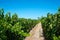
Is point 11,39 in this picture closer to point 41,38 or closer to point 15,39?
point 15,39

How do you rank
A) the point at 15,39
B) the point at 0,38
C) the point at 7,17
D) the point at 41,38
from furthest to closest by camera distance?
the point at 41,38, the point at 7,17, the point at 15,39, the point at 0,38

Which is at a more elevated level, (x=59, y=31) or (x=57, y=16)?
(x=57, y=16)

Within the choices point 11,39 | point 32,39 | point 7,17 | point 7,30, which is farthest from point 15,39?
point 32,39

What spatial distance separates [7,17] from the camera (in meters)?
10.6

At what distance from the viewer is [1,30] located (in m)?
8.48

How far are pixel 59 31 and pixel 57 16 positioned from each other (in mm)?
1814

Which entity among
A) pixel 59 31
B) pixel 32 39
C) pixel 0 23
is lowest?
pixel 32 39

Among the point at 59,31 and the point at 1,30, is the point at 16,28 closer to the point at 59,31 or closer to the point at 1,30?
the point at 1,30

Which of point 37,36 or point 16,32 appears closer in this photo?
point 16,32

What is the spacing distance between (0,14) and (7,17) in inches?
40.9

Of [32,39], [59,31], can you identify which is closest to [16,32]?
[59,31]

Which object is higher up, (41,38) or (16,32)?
(16,32)

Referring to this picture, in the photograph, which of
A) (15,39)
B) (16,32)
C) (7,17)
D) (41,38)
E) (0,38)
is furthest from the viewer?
(41,38)

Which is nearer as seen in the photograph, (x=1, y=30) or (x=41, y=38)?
(x=1, y=30)
